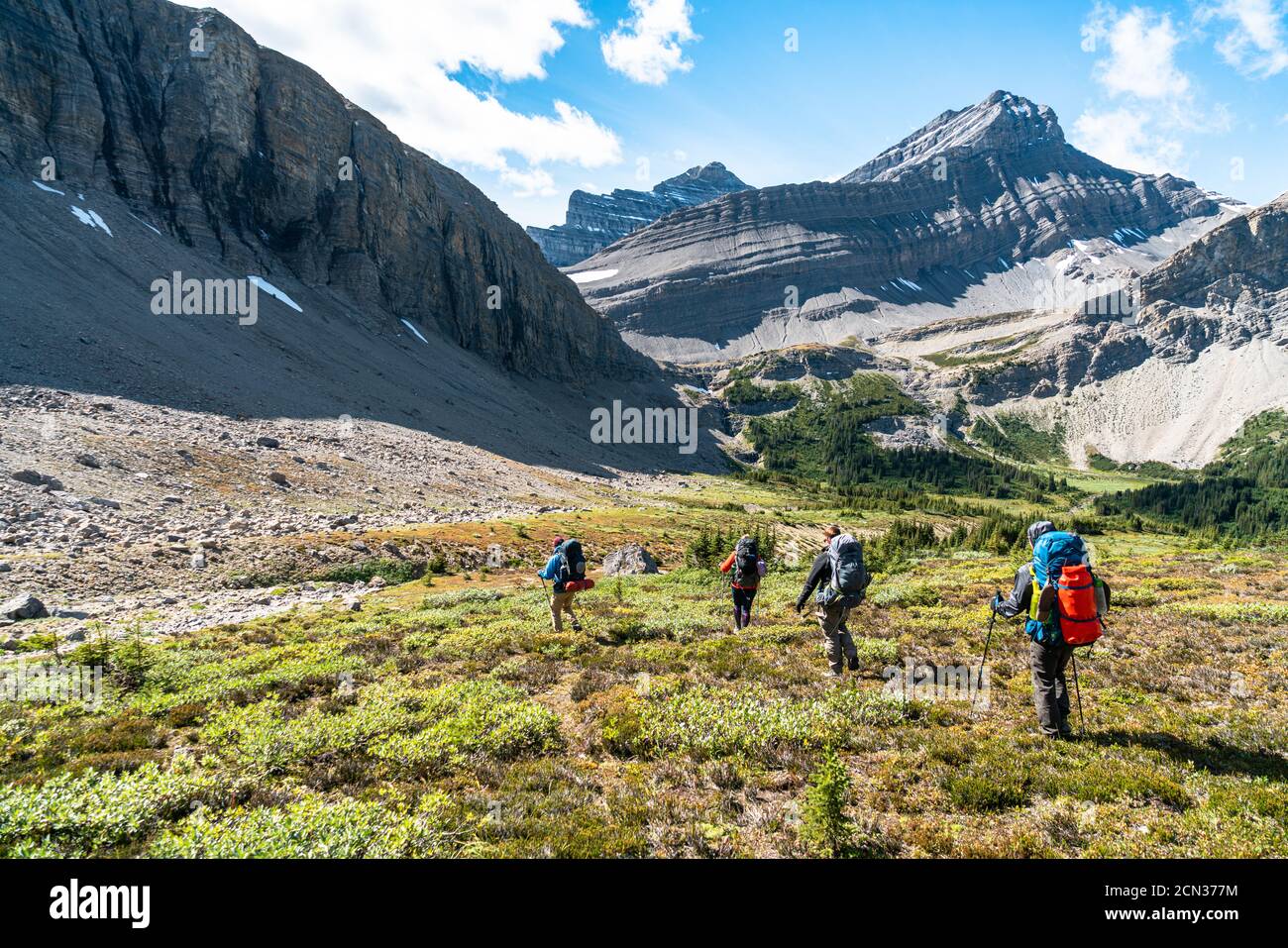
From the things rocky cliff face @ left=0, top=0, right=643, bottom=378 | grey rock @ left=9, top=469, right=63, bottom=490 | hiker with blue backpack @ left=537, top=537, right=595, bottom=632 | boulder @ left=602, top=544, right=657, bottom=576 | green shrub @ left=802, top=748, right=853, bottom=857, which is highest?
rocky cliff face @ left=0, top=0, right=643, bottom=378

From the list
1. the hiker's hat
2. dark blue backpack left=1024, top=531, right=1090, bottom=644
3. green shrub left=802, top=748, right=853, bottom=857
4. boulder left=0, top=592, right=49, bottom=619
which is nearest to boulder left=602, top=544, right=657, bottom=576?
boulder left=0, top=592, right=49, bottom=619

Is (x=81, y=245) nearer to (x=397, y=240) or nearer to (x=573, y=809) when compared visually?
(x=397, y=240)

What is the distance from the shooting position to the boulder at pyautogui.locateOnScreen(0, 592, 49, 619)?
16516 mm

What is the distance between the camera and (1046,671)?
8.35 m

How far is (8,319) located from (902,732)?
2777 inches

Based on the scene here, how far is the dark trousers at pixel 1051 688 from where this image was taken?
8242mm

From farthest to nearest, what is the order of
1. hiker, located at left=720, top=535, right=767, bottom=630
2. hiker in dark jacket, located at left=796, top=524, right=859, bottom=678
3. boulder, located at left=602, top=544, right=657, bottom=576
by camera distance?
1. boulder, located at left=602, top=544, right=657, bottom=576
2. hiker, located at left=720, top=535, right=767, bottom=630
3. hiker in dark jacket, located at left=796, top=524, right=859, bottom=678

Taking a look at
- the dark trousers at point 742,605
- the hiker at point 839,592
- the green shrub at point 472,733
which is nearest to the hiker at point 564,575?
the dark trousers at point 742,605

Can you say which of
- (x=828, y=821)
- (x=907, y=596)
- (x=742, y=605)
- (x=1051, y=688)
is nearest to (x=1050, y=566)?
(x=1051, y=688)

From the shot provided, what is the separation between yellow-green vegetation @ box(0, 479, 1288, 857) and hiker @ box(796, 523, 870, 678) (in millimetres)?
497

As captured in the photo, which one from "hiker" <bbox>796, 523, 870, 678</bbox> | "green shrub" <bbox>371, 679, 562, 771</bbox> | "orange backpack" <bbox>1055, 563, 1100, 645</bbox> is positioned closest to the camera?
"orange backpack" <bbox>1055, 563, 1100, 645</bbox>

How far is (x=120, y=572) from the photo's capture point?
826 inches

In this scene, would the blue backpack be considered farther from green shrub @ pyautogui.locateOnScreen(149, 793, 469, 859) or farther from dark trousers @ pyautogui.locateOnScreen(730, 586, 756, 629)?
green shrub @ pyautogui.locateOnScreen(149, 793, 469, 859)

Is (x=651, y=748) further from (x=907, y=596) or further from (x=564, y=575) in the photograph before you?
(x=907, y=596)
